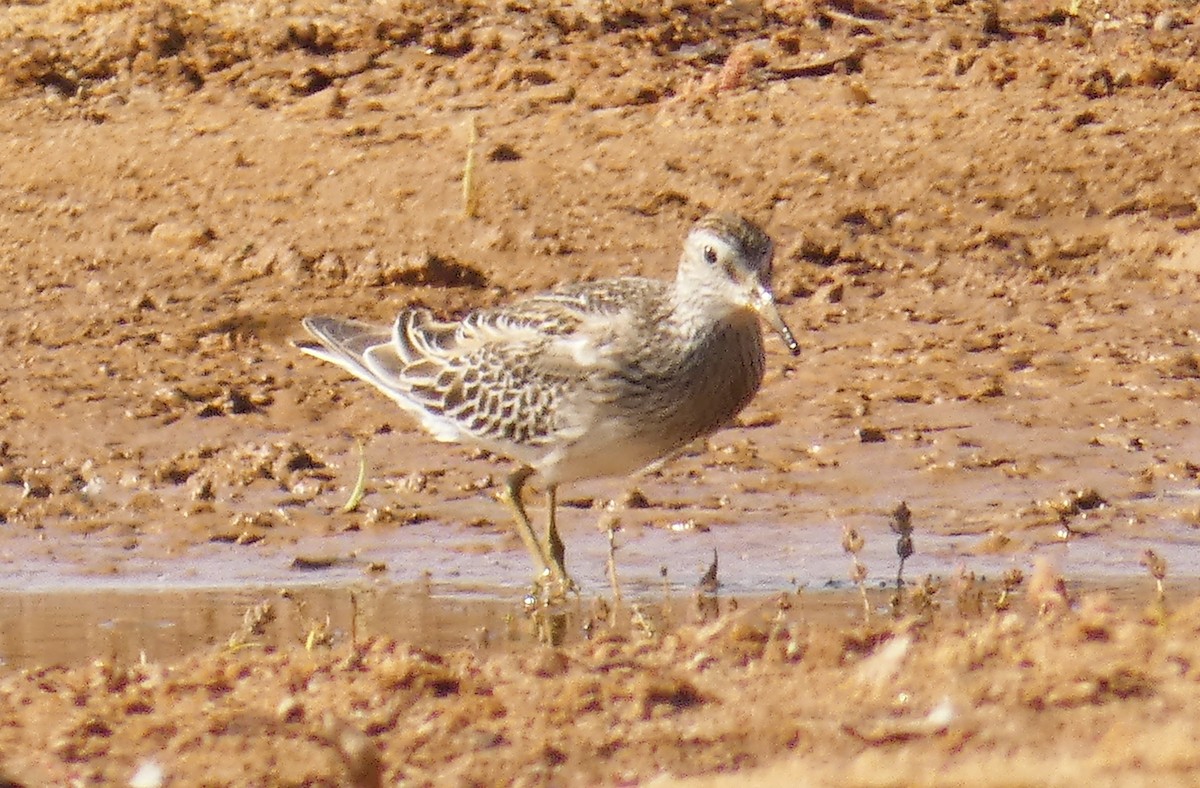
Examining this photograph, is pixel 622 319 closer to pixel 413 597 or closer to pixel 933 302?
pixel 413 597

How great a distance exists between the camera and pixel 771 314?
8766 mm

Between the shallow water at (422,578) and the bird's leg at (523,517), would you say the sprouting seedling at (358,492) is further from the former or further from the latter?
the bird's leg at (523,517)

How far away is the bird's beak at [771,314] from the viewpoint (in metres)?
8.73

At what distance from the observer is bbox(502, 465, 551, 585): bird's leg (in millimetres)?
9328

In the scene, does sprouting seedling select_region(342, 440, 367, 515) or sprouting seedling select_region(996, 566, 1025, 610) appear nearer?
sprouting seedling select_region(996, 566, 1025, 610)

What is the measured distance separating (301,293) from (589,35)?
2.81 m

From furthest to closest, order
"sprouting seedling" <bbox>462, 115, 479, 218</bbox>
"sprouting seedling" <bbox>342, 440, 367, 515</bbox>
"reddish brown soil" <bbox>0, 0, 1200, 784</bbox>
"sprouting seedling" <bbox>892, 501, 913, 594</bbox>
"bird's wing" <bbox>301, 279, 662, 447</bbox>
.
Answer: "sprouting seedling" <bbox>462, 115, 479, 218</bbox>, "sprouting seedling" <bbox>342, 440, 367, 515</bbox>, "bird's wing" <bbox>301, 279, 662, 447</bbox>, "sprouting seedling" <bbox>892, 501, 913, 594</bbox>, "reddish brown soil" <bbox>0, 0, 1200, 784</bbox>

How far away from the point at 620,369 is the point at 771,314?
1.85 feet

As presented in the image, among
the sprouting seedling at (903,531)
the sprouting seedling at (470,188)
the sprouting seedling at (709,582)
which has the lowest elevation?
the sprouting seedling at (709,582)

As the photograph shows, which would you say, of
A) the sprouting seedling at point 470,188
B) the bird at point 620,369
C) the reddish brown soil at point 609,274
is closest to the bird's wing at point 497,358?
the bird at point 620,369

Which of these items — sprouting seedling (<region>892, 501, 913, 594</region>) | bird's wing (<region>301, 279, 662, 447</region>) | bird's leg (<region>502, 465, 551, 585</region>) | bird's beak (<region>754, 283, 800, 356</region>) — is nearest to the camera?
sprouting seedling (<region>892, 501, 913, 594</region>)

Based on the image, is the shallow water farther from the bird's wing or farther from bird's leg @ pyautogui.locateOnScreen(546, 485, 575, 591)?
the bird's wing

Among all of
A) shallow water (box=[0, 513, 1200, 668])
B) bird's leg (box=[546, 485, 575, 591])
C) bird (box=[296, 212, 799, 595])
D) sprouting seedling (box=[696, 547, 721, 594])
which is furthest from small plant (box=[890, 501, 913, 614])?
bird's leg (box=[546, 485, 575, 591])

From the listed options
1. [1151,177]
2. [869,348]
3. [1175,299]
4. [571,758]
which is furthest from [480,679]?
[1151,177]
